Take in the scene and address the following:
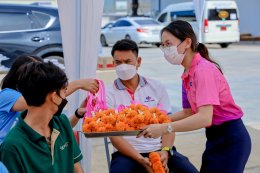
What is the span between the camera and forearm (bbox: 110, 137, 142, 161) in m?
3.40

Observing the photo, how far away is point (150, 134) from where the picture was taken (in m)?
2.76

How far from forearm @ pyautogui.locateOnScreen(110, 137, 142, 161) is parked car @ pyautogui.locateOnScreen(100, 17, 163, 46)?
18.6 m

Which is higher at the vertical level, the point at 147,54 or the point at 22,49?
the point at 22,49

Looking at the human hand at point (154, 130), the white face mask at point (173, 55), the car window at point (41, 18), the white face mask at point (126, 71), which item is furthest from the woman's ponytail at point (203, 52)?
the car window at point (41, 18)

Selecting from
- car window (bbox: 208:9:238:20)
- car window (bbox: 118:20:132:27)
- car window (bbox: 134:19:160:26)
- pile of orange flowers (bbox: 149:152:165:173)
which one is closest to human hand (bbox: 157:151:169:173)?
pile of orange flowers (bbox: 149:152:165:173)

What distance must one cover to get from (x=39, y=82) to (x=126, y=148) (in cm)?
134

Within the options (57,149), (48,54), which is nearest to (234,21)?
(48,54)

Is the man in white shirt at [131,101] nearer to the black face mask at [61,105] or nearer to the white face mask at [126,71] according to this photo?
the white face mask at [126,71]

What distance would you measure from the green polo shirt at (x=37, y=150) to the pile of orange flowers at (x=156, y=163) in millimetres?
819

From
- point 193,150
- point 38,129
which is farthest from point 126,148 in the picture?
point 193,150

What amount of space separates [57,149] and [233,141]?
43.2 inches

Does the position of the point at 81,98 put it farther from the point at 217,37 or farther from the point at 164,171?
the point at 217,37

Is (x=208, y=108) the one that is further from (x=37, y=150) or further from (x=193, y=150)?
(x=193, y=150)

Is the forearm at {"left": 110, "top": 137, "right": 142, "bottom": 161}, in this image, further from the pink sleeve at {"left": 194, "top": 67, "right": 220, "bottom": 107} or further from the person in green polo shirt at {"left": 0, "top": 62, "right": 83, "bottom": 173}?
the person in green polo shirt at {"left": 0, "top": 62, "right": 83, "bottom": 173}
